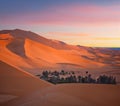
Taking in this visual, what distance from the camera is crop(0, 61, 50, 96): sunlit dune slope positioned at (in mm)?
19000

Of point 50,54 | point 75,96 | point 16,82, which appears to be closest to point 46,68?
point 50,54

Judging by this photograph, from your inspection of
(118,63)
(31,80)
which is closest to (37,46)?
(118,63)

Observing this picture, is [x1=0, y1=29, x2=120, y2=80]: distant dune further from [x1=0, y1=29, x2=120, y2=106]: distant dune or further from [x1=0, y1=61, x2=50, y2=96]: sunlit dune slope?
[x1=0, y1=61, x2=50, y2=96]: sunlit dune slope

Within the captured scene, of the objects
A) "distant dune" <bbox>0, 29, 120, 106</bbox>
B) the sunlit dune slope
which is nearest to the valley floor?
"distant dune" <bbox>0, 29, 120, 106</bbox>

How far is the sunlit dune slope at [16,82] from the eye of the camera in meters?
19.0

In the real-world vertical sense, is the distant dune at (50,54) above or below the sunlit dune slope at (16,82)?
above

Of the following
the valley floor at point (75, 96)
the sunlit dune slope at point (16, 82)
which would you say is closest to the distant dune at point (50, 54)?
the sunlit dune slope at point (16, 82)

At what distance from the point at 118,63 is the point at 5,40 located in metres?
22.5

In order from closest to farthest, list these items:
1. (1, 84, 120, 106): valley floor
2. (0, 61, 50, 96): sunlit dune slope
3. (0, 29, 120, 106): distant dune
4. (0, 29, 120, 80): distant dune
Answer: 1. (1, 84, 120, 106): valley floor
2. (0, 29, 120, 106): distant dune
3. (0, 61, 50, 96): sunlit dune slope
4. (0, 29, 120, 80): distant dune

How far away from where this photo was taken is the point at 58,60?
63.3 meters

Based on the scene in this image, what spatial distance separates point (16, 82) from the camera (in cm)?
2120

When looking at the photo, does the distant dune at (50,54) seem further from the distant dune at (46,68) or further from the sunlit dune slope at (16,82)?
the sunlit dune slope at (16,82)

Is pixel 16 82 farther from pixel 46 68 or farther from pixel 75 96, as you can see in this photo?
pixel 46 68

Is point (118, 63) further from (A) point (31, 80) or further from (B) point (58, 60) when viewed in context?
(A) point (31, 80)
